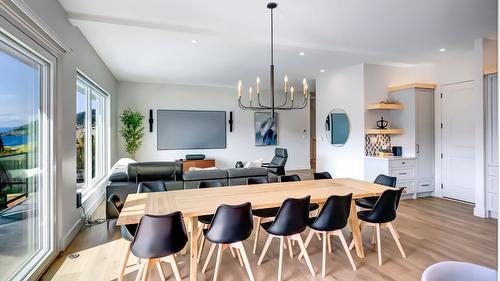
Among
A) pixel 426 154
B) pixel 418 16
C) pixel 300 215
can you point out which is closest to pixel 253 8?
pixel 418 16

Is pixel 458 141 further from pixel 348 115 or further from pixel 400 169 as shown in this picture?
pixel 348 115

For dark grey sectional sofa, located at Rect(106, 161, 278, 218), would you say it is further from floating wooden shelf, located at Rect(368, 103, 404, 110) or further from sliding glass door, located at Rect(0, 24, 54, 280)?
floating wooden shelf, located at Rect(368, 103, 404, 110)

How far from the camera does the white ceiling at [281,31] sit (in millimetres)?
3203

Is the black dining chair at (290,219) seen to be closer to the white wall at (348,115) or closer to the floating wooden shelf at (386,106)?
the white wall at (348,115)

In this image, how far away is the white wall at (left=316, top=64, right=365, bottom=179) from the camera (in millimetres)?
5883

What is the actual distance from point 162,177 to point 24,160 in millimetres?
1699

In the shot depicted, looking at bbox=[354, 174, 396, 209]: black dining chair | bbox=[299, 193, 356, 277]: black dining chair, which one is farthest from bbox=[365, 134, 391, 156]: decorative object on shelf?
bbox=[299, 193, 356, 277]: black dining chair

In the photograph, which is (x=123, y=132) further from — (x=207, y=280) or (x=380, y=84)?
(x=380, y=84)

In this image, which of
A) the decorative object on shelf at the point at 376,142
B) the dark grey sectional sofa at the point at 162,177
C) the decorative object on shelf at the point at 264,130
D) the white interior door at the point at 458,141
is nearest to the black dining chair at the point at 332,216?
the dark grey sectional sofa at the point at 162,177

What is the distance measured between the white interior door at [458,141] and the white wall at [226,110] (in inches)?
177

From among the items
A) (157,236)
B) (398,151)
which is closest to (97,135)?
(157,236)

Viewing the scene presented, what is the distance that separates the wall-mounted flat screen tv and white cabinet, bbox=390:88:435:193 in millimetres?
4967

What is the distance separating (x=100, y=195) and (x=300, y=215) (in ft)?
14.5

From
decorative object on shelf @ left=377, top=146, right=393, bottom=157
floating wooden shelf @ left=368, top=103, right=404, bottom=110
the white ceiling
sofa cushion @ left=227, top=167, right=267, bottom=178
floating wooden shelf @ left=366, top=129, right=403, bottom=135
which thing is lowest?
sofa cushion @ left=227, top=167, right=267, bottom=178
